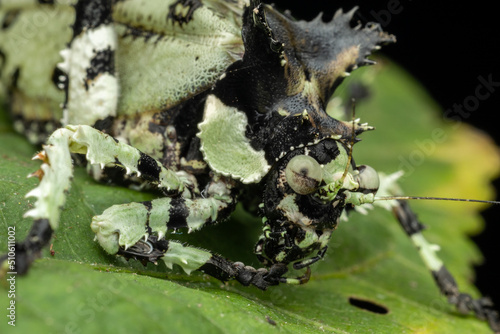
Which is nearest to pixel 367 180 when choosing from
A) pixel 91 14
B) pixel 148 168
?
pixel 148 168

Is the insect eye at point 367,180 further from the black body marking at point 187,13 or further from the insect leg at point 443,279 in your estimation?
the black body marking at point 187,13

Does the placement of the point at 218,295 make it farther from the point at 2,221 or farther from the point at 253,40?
the point at 253,40

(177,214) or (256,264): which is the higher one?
(177,214)

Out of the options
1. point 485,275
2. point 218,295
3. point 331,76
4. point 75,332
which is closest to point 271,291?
point 218,295

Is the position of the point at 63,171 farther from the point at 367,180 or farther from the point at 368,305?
the point at 368,305

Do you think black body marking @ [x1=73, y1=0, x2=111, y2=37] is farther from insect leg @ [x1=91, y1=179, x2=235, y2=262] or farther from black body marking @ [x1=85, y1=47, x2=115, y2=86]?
insect leg @ [x1=91, y1=179, x2=235, y2=262]

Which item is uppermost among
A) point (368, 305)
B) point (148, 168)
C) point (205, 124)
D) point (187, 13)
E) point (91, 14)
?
point (187, 13)
